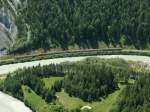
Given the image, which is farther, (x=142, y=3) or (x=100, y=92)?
(x=142, y=3)

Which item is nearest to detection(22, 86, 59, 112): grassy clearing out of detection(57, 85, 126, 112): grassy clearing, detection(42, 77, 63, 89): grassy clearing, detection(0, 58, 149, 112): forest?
detection(0, 58, 149, 112): forest

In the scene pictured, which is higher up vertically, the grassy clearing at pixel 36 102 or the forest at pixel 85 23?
the forest at pixel 85 23

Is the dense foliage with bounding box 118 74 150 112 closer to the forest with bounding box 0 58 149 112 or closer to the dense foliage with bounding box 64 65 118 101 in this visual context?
the forest with bounding box 0 58 149 112

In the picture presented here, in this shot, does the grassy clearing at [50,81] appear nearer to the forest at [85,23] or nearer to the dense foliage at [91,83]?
the dense foliage at [91,83]

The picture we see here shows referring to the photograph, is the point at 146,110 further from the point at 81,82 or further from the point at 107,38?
the point at 107,38

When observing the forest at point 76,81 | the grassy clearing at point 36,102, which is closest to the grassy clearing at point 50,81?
the forest at point 76,81

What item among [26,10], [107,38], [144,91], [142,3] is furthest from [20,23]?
[144,91]
